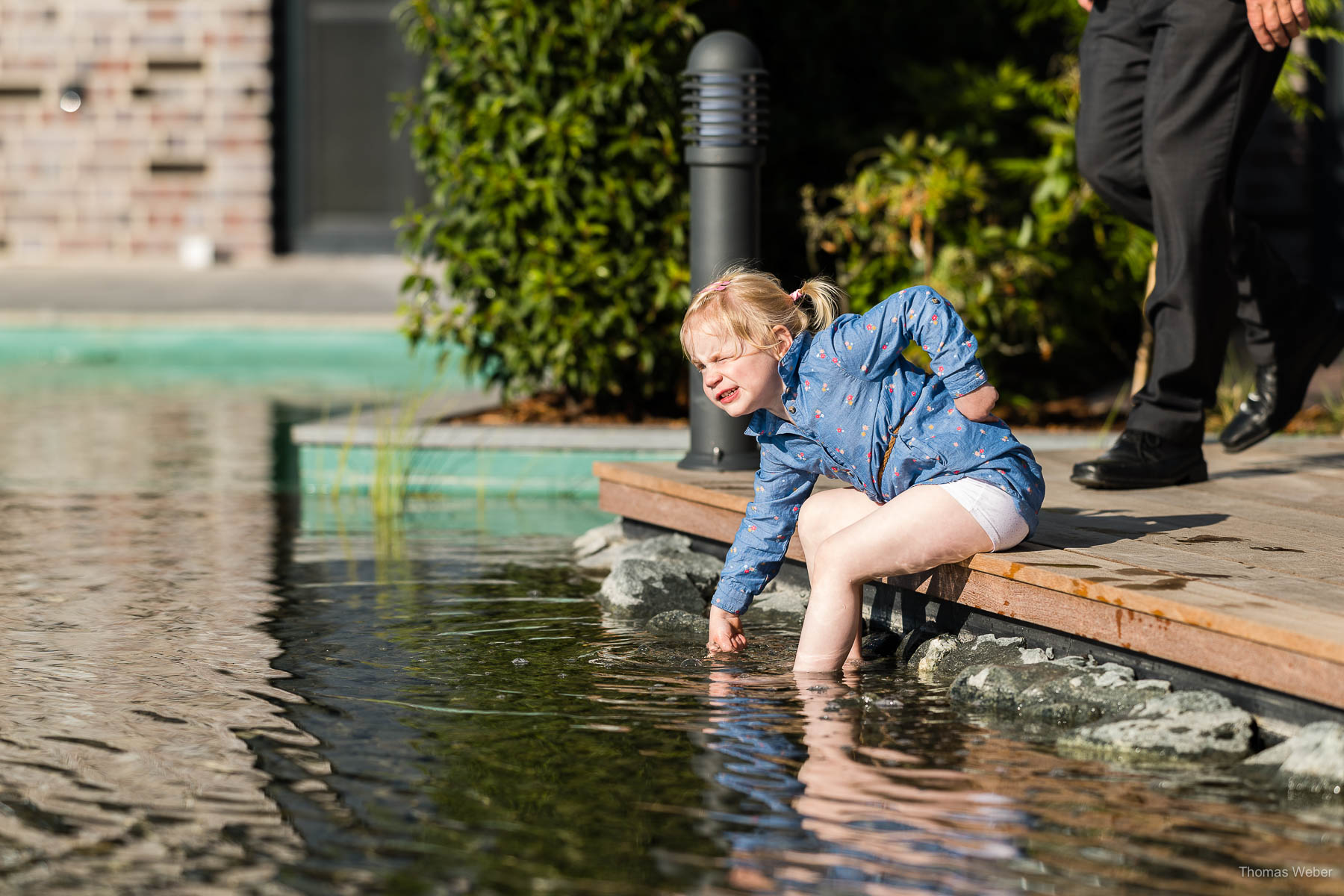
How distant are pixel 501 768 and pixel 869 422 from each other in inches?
43.9

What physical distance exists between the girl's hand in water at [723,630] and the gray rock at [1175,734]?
91 cm

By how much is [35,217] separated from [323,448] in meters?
8.96

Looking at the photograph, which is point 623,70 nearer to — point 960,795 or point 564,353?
point 564,353

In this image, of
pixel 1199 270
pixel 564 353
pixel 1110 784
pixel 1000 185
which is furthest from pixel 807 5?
pixel 1110 784

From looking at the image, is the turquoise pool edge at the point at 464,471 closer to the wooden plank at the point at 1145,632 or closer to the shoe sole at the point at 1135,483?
the shoe sole at the point at 1135,483

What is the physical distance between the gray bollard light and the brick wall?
9781mm

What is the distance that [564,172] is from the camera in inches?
258

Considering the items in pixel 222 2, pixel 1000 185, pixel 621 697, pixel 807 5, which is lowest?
pixel 621 697

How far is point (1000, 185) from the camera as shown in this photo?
752 cm

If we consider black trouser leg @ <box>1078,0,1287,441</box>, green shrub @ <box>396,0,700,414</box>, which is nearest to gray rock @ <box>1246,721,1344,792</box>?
black trouser leg @ <box>1078,0,1287,441</box>

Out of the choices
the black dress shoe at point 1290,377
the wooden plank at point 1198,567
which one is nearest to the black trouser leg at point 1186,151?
the black dress shoe at point 1290,377

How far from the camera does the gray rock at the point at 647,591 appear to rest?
4.42 m

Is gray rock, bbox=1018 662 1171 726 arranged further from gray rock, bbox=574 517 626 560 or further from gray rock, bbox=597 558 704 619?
gray rock, bbox=574 517 626 560
